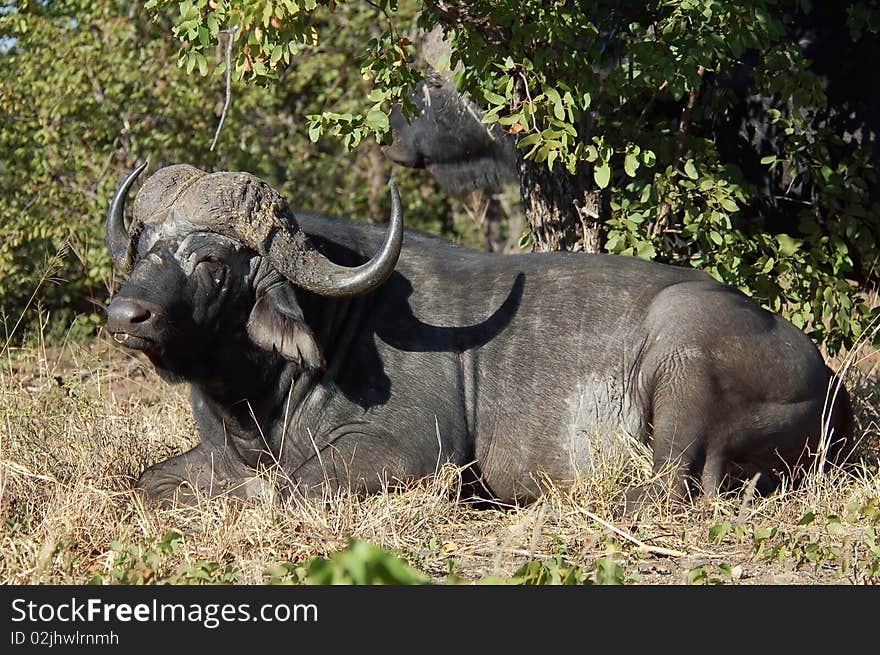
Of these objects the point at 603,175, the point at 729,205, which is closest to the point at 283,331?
the point at 603,175

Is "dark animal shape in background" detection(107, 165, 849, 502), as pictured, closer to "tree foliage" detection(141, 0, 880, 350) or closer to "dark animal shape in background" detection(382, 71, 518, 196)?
"tree foliage" detection(141, 0, 880, 350)

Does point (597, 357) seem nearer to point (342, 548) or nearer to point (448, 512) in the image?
point (448, 512)

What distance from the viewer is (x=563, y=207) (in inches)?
264

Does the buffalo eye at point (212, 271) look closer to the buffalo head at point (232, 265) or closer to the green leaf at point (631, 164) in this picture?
the buffalo head at point (232, 265)

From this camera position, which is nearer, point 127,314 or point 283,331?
point 127,314

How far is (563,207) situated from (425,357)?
5.67 feet

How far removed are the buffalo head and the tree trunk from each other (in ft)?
6.35

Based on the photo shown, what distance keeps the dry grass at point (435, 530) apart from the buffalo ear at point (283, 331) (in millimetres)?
582

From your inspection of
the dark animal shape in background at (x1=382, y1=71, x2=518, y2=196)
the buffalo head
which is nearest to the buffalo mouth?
the buffalo head

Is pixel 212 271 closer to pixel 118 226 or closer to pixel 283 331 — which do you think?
pixel 283 331

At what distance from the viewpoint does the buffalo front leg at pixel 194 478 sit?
5148 mm

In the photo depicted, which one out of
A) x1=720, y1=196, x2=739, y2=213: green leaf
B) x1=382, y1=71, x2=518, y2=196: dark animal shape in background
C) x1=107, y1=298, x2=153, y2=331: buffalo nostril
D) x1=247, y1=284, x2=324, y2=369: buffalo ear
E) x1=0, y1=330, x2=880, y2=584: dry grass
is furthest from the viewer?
x1=382, y1=71, x2=518, y2=196: dark animal shape in background

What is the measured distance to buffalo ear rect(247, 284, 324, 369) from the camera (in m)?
5.00
